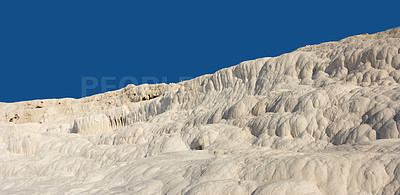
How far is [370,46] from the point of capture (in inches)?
495

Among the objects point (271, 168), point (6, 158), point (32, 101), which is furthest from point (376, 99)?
point (32, 101)

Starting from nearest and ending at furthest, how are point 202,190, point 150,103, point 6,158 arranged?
point 202,190, point 6,158, point 150,103

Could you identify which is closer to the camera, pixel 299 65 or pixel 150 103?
pixel 299 65

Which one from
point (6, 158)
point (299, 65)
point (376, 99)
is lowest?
point (6, 158)

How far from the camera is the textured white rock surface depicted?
714 centimetres

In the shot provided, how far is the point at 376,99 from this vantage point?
9805 millimetres

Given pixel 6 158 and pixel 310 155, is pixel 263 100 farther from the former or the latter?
pixel 6 158

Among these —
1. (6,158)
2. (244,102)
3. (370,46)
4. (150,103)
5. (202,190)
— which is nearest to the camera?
(202,190)

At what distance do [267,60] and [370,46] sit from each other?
16.3ft

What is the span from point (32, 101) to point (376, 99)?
47.4m

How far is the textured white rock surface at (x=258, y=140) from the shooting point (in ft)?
23.4

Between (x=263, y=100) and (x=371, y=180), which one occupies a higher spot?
(x=263, y=100)

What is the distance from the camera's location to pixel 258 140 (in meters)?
11.2

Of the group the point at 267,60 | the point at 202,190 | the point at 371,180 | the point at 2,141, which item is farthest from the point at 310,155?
the point at 2,141
